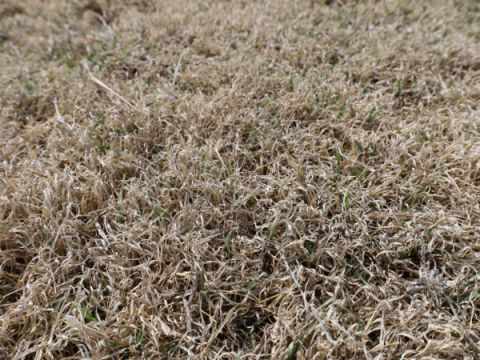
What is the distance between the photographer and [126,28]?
3.18 m

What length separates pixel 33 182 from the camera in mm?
1938

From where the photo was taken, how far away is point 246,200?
1821mm

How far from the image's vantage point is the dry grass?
1.47m

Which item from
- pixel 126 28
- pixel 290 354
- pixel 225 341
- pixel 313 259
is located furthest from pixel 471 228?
pixel 126 28

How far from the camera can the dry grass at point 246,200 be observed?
1468 mm

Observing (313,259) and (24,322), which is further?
(313,259)

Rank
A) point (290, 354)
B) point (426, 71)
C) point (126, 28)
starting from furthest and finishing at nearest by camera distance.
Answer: point (126, 28) < point (426, 71) < point (290, 354)

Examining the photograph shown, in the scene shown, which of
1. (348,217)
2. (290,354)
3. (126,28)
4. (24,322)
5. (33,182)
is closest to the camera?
(290,354)

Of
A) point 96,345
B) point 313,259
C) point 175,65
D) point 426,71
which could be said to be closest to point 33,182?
point 96,345

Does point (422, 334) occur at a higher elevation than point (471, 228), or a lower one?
lower

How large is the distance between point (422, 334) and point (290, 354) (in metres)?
0.53

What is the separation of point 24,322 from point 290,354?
1123mm

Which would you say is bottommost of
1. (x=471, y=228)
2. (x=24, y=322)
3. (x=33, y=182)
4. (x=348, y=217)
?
(x=24, y=322)

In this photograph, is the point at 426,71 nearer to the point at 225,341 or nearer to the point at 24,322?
the point at 225,341
